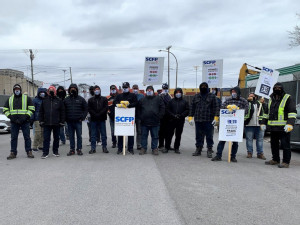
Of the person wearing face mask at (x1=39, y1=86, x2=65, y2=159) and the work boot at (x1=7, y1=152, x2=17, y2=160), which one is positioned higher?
the person wearing face mask at (x1=39, y1=86, x2=65, y2=159)

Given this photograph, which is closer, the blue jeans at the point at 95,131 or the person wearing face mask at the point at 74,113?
the person wearing face mask at the point at 74,113

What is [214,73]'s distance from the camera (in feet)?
38.1

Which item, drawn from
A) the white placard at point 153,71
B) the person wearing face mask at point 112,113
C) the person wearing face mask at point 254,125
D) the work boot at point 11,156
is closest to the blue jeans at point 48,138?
the work boot at point 11,156

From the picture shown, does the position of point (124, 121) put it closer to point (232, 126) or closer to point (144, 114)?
point (144, 114)

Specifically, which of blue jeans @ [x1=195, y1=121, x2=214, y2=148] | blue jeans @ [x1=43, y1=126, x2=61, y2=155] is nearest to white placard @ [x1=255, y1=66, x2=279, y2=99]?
blue jeans @ [x1=195, y1=121, x2=214, y2=148]

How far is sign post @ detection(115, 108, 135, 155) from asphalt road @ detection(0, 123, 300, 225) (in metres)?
1.22

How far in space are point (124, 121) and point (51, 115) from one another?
2091mm

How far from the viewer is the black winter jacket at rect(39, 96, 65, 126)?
8.40 meters

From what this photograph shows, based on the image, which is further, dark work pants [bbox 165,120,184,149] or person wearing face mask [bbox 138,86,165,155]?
dark work pants [bbox 165,120,184,149]

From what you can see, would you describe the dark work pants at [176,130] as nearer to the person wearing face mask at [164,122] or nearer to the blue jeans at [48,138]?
the person wearing face mask at [164,122]

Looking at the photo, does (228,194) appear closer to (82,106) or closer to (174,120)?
(174,120)

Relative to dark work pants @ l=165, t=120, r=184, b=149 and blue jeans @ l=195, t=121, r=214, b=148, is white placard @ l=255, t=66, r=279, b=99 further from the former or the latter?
dark work pants @ l=165, t=120, r=184, b=149

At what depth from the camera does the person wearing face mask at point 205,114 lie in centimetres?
845

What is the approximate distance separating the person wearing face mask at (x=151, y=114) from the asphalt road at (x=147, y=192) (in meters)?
1.07
